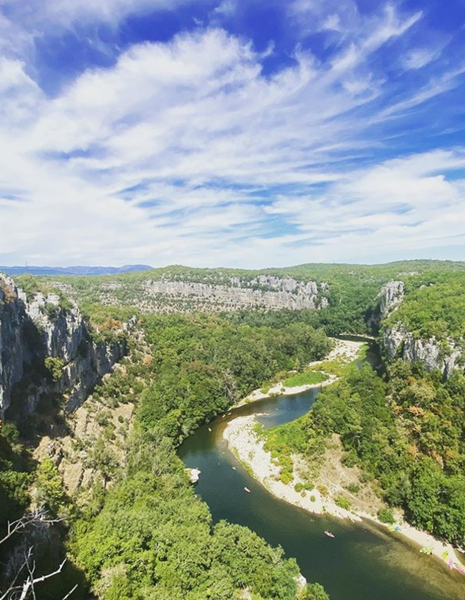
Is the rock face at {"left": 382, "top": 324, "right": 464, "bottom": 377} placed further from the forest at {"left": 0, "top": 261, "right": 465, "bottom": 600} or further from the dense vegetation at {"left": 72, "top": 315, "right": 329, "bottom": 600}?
the dense vegetation at {"left": 72, "top": 315, "right": 329, "bottom": 600}

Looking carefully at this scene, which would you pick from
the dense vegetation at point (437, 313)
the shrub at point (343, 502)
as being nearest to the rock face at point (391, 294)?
the dense vegetation at point (437, 313)

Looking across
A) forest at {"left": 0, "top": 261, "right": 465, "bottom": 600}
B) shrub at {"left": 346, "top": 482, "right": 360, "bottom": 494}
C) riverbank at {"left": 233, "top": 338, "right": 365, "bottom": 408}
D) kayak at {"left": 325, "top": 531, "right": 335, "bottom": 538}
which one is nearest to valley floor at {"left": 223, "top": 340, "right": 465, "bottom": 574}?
shrub at {"left": 346, "top": 482, "right": 360, "bottom": 494}

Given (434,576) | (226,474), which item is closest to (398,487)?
(434,576)

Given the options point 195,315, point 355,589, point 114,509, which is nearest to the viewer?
point 355,589

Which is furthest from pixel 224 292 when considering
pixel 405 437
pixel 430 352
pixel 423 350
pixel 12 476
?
pixel 12 476

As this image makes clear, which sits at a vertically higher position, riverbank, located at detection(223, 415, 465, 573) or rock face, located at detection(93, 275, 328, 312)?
rock face, located at detection(93, 275, 328, 312)

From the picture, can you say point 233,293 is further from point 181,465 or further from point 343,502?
point 343,502

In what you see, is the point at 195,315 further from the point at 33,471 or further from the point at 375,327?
the point at 33,471
